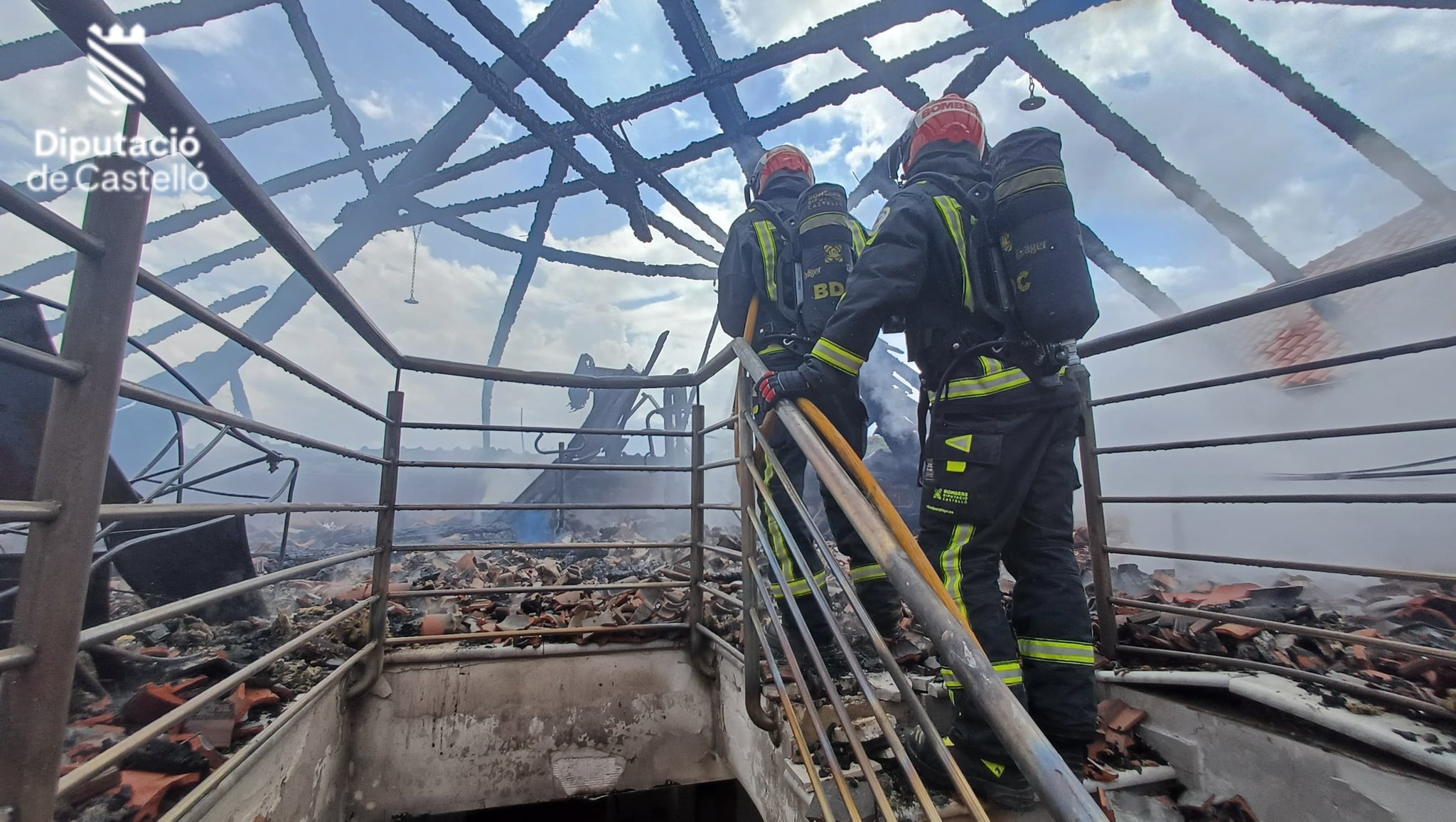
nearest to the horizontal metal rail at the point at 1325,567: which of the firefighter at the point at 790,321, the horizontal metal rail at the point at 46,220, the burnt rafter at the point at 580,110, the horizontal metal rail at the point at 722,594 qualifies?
the firefighter at the point at 790,321

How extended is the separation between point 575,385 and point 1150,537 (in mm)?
8721

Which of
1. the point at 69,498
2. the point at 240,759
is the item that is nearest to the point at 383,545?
the point at 240,759

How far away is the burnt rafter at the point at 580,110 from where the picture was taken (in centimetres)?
543

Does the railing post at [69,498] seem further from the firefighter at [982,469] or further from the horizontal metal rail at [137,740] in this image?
the firefighter at [982,469]

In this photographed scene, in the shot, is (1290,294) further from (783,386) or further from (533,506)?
(533,506)

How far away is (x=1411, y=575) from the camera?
1.50 m

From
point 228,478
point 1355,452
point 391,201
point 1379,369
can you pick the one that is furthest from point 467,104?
point 228,478

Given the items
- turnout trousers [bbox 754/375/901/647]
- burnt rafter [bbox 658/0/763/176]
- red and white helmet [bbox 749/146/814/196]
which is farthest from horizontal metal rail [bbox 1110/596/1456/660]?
burnt rafter [bbox 658/0/763/176]

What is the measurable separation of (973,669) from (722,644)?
170 centimetres

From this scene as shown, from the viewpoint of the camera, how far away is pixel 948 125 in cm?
208

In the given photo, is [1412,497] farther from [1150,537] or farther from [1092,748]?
[1150,537]

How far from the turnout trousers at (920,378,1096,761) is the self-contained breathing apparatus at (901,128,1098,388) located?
0.40 ft

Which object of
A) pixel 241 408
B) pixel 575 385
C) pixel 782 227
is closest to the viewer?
pixel 782 227

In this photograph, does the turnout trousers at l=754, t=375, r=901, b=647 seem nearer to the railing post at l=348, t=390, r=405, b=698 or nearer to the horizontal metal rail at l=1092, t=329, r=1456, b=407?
the horizontal metal rail at l=1092, t=329, r=1456, b=407
